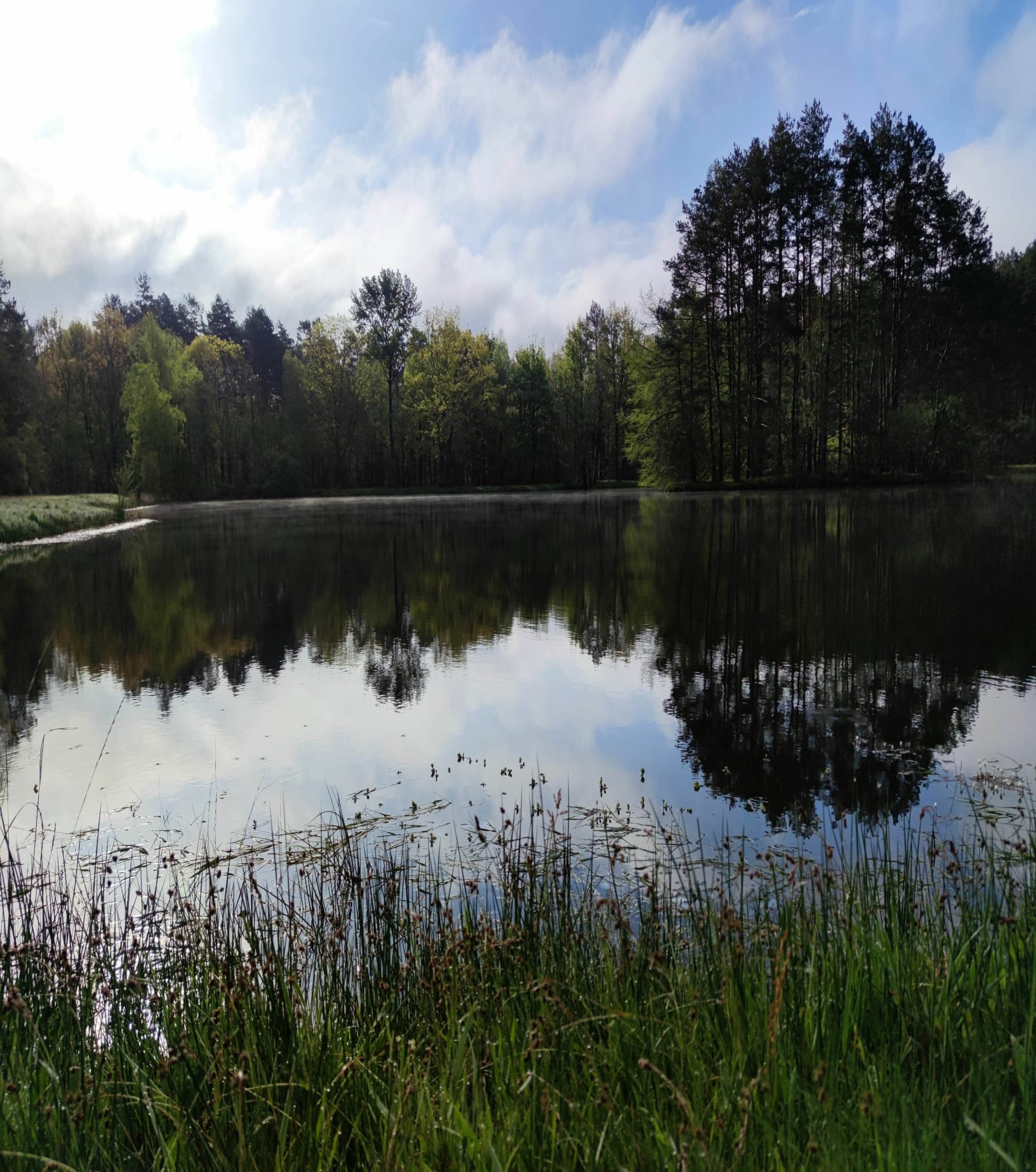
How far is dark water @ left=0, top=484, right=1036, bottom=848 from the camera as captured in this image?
638 centimetres

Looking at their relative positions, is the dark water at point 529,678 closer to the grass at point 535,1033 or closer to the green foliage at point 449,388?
the grass at point 535,1033

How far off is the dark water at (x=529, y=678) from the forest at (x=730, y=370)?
28.6 meters

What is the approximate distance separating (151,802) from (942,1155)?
18.8 feet

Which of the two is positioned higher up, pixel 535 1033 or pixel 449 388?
pixel 449 388

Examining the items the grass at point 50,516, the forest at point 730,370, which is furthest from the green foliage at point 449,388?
the grass at point 50,516

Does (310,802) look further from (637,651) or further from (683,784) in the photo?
(637,651)

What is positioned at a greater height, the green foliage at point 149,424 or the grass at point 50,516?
the green foliage at point 149,424

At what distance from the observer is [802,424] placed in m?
46.3

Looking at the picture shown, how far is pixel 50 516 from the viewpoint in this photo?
1233 inches

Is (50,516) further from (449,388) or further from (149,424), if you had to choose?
(449,388)

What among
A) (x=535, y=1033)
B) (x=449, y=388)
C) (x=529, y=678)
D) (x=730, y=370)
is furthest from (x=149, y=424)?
(x=535, y=1033)

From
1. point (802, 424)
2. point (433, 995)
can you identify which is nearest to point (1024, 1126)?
point (433, 995)

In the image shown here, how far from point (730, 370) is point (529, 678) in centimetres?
4286

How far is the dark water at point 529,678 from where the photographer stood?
20.9 ft
